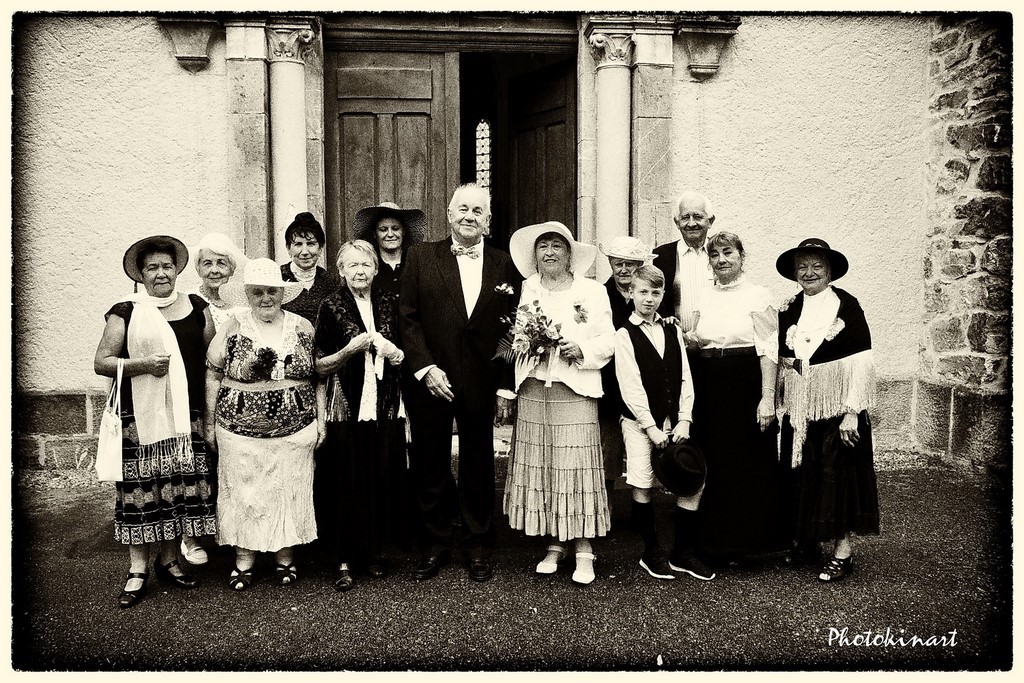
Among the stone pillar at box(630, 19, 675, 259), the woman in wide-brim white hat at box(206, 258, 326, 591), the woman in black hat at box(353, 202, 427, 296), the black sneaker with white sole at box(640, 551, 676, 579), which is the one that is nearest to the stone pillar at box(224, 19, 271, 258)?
the woman in black hat at box(353, 202, 427, 296)

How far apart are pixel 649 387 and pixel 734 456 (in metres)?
0.61

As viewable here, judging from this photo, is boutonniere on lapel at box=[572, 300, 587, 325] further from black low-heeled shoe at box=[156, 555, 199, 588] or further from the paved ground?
black low-heeled shoe at box=[156, 555, 199, 588]

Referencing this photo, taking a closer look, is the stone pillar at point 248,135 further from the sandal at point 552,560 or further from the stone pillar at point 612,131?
the sandal at point 552,560

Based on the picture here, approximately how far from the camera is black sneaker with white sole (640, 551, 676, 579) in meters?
3.70

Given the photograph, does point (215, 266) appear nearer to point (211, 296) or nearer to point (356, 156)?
point (211, 296)

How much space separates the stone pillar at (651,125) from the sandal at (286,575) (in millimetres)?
3344

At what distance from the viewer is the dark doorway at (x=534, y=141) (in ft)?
19.6

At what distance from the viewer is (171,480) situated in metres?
3.43

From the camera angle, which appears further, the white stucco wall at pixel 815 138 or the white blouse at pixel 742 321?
the white stucco wall at pixel 815 138

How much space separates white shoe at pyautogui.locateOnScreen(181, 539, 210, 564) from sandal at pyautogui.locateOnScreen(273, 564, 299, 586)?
45cm

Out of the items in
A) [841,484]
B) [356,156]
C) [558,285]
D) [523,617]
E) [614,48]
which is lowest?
[523,617]

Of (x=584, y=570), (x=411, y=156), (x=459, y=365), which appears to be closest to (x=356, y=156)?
(x=411, y=156)

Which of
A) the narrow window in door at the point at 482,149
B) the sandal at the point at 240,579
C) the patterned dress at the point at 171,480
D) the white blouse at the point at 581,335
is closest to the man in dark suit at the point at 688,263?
the white blouse at the point at 581,335

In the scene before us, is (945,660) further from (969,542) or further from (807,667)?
(969,542)
